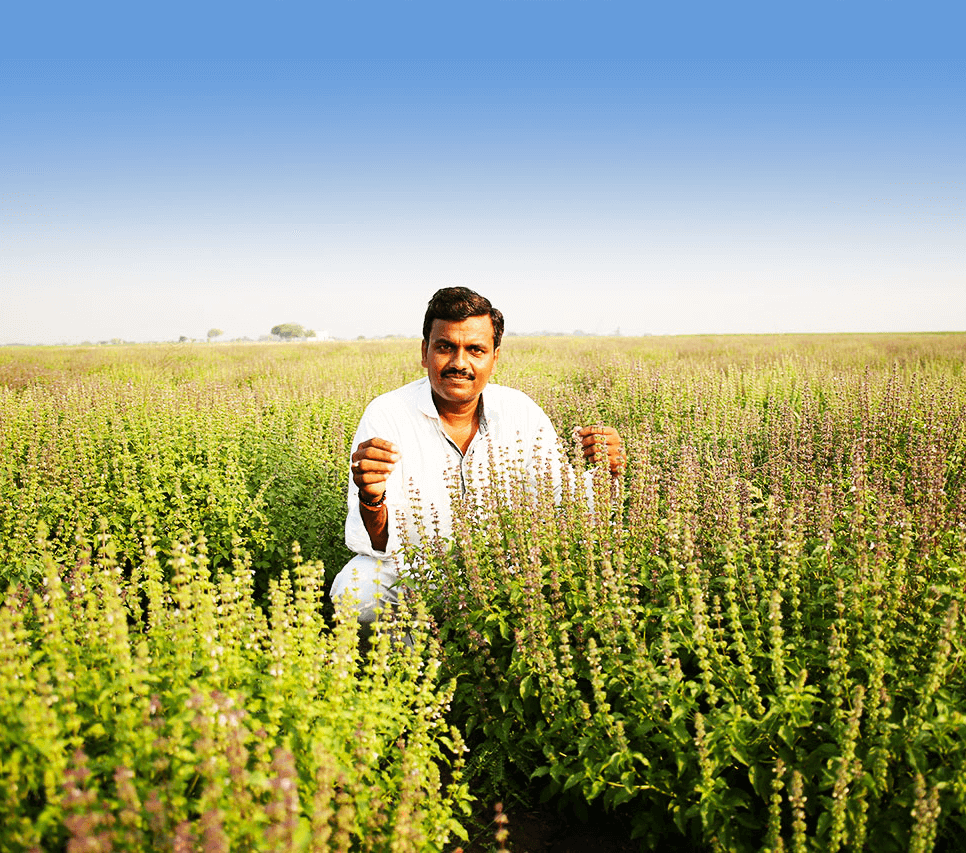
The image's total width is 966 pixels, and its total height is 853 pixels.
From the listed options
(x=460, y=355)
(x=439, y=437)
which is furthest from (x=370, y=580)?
(x=460, y=355)

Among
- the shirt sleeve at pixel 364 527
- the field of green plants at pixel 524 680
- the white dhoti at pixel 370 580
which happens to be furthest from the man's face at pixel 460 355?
the white dhoti at pixel 370 580

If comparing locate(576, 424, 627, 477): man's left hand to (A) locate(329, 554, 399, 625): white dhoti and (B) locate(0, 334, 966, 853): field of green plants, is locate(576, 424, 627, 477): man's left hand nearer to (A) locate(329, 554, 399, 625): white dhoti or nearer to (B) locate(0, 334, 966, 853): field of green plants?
(B) locate(0, 334, 966, 853): field of green plants

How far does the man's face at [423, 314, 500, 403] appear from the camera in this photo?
4.06 metres

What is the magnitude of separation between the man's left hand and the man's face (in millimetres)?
809

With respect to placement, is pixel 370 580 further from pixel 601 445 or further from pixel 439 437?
pixel 601 445

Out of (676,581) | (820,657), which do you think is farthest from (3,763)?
(820,657)

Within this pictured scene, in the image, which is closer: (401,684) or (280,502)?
(401,684)

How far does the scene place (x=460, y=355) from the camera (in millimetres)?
4094

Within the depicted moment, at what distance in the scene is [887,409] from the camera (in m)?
6.22

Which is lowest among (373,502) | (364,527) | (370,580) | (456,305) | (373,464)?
(370,580)

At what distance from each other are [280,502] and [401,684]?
3678 mm

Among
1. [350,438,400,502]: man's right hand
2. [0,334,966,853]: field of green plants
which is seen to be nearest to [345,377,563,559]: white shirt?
[350,438,400,502]: man's right hand

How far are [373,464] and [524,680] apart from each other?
1.47m

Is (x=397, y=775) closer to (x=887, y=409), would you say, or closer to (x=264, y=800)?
(x=264, y=800)
